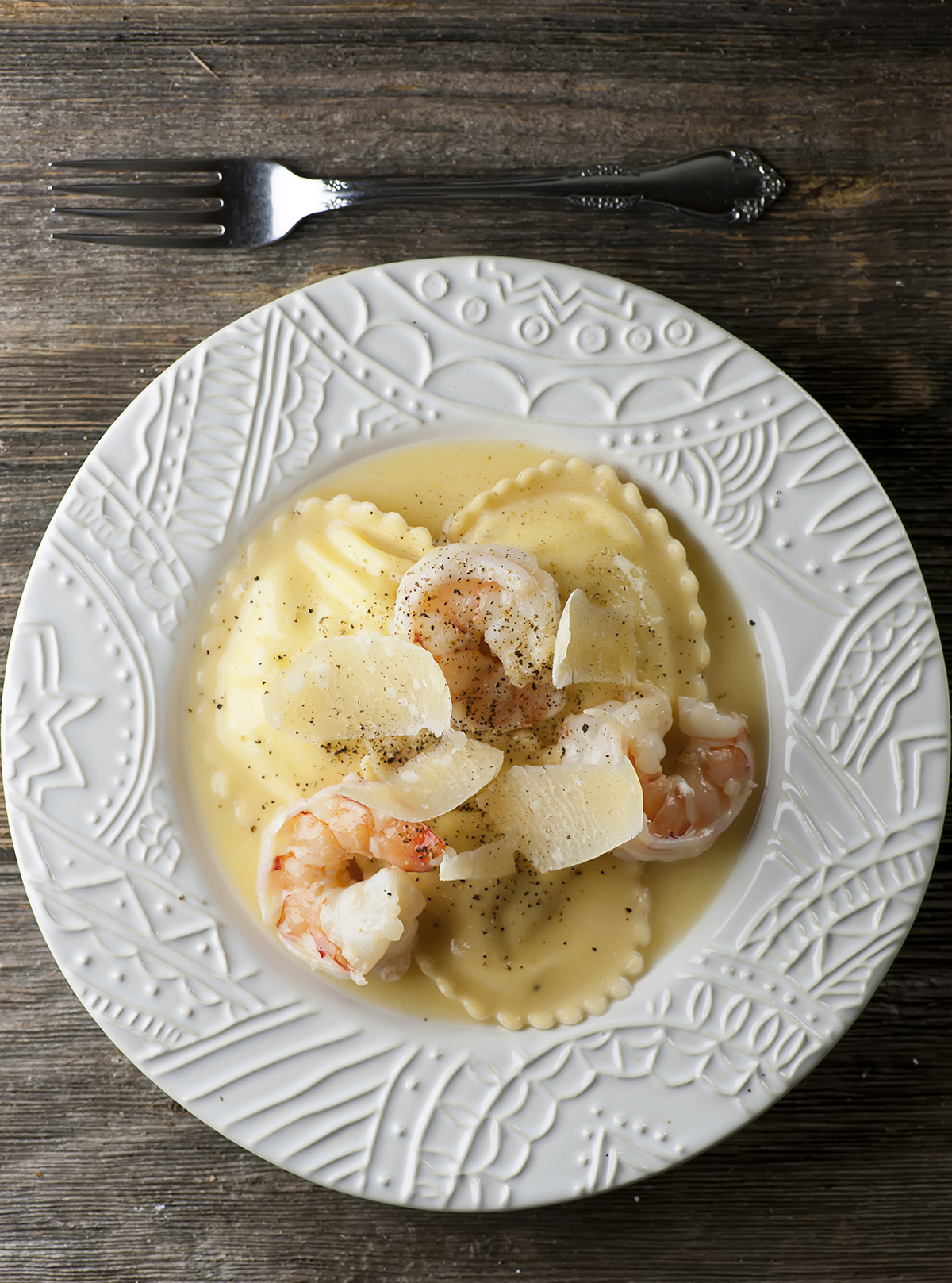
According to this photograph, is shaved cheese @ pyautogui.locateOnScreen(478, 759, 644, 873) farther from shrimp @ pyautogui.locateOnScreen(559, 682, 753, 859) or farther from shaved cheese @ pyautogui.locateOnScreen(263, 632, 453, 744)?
shaved cheese @ pyautogui.locateOnScreen(263, 632, 453, 744)

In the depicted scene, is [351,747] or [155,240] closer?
[351,747]

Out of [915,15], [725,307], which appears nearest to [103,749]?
[725,307]

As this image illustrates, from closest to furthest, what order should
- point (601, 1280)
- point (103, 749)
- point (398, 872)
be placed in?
1. point (398, 872)
2. point (103, 749)
3. point (601, 1280)

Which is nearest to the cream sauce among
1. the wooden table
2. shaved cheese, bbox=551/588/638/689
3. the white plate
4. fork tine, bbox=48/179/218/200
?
the white plate

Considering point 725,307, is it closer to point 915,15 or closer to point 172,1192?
point 915,15

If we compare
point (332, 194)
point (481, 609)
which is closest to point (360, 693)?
point (481, 609)

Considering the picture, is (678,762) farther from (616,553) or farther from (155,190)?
(155,190)
